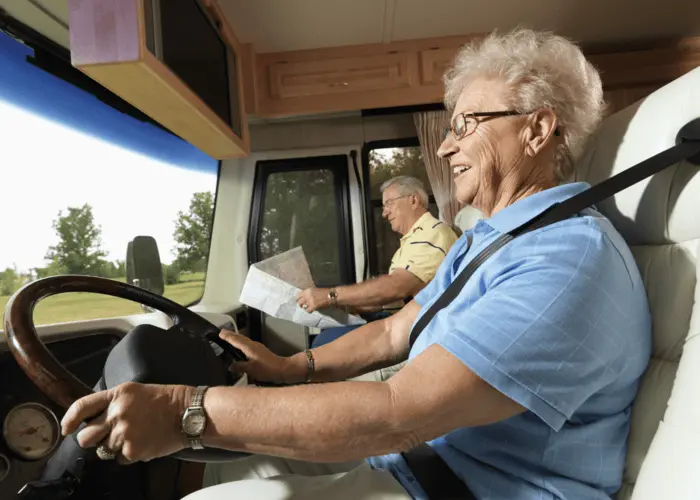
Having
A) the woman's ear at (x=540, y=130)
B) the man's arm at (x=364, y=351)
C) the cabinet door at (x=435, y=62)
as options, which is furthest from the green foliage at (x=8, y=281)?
the cabinet door at (x=435, y=62)

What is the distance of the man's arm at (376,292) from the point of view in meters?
2.31

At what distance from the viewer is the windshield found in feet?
5.05

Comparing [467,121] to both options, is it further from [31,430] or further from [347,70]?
[347,70]

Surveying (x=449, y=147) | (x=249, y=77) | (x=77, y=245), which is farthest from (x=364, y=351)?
(x=249, y=77)

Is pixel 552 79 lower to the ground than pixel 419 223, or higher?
higher

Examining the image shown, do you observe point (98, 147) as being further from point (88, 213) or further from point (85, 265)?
point (85, 265)

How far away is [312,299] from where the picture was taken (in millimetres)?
2295

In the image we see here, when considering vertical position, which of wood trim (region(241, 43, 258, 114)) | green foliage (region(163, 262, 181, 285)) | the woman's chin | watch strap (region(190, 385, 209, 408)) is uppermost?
wood trim (region(241, 43, 258, 114))

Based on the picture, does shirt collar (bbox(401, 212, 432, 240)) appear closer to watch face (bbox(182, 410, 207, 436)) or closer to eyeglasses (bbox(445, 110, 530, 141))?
eyeglasses (bbox(445, 110, 530, 141))

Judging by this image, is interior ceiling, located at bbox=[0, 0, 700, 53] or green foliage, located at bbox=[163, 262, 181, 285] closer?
interior ceiling, located at bbox=[0, 0, 700, 53]

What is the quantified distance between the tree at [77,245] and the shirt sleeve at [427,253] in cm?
145

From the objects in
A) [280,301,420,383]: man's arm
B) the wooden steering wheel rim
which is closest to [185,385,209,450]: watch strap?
the wooden steering wheel rim

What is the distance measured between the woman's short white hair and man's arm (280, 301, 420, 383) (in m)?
0.55

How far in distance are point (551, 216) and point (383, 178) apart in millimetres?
2432
